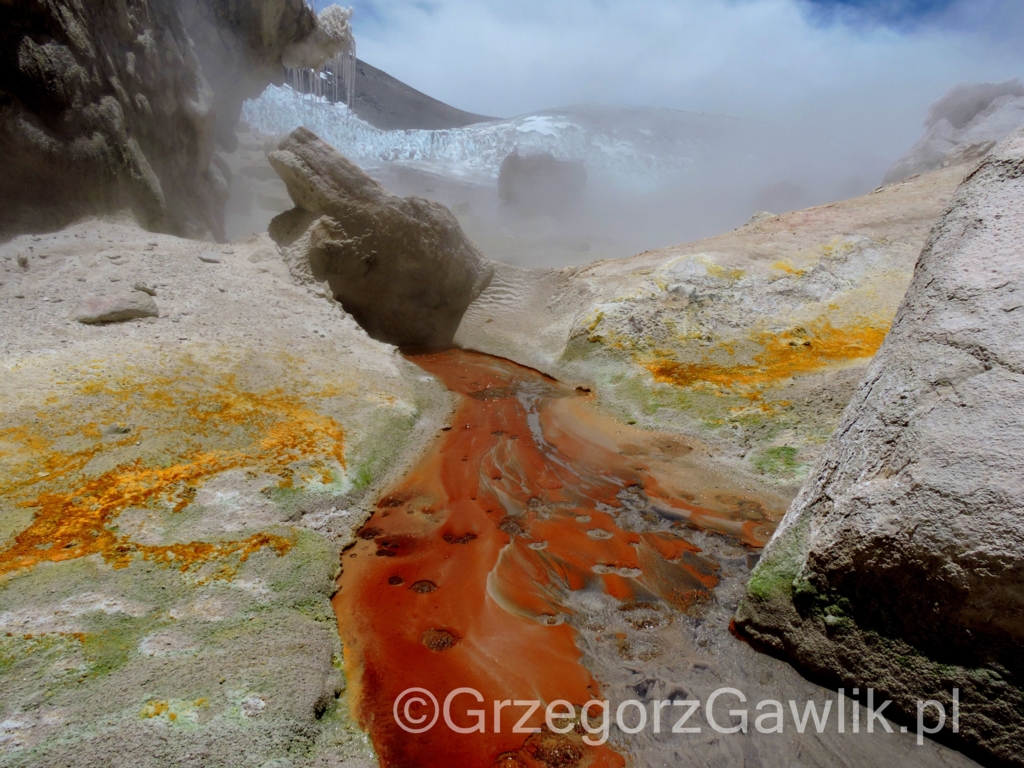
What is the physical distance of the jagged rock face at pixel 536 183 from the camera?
48.6 m

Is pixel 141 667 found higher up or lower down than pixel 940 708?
→ lower down

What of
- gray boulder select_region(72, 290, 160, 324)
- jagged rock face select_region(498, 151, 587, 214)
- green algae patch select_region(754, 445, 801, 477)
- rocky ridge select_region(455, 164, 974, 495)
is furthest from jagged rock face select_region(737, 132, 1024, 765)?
jagged rock face select_region(498, 151, 587, 214)

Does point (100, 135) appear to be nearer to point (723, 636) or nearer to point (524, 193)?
point (723, 636)

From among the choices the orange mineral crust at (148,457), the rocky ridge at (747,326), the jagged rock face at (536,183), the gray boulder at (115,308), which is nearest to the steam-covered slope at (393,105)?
the jagged rock face at (536,183)

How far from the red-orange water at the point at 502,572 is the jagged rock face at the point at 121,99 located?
21.8 ft

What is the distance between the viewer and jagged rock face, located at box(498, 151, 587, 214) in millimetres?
48594

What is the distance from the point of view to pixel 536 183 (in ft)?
161

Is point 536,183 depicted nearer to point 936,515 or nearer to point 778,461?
point 778,461

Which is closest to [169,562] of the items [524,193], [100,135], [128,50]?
[100,135]

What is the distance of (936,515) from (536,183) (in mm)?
49498

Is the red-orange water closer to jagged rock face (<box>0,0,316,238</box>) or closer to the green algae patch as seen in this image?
the green algae patch

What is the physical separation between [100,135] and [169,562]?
798 cm

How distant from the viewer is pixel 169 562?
3.87 meters

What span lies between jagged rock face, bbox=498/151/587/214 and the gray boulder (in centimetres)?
4402
